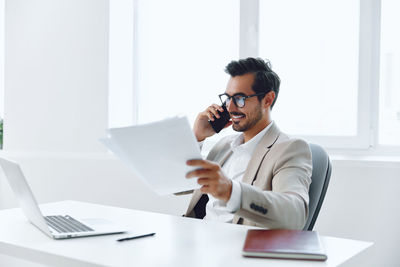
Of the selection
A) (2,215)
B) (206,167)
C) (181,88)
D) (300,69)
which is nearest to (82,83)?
(181,88)

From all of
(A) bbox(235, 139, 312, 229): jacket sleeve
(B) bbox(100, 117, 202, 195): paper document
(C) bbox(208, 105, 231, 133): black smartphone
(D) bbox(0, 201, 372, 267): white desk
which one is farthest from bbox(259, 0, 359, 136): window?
(B) bbox(100, 117, 202, 195): paper document

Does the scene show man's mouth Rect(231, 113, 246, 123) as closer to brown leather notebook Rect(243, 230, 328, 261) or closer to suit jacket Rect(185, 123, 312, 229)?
suit jacket Rect(185, 123, 312, 229)

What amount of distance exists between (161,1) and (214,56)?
1.95 feet

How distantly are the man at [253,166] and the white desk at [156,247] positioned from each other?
117mm

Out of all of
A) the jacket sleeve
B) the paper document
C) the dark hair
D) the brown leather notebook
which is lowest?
the brown leather notebook

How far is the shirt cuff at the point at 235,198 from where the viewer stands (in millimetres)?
1432

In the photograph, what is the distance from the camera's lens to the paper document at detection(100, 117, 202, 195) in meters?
1.20

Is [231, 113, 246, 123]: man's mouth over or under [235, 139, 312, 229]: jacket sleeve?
over

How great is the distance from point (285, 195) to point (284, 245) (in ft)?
1.02

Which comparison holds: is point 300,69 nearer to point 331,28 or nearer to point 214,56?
point 331,28

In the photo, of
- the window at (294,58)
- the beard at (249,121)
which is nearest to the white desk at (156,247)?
the beard at (249,121)

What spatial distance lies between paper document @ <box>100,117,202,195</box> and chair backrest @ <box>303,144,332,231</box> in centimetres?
59

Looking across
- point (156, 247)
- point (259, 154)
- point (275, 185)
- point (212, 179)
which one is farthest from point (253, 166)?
point (156, 247)

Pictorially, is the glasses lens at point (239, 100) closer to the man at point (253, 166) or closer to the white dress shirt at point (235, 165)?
the man at point (253, 166)
